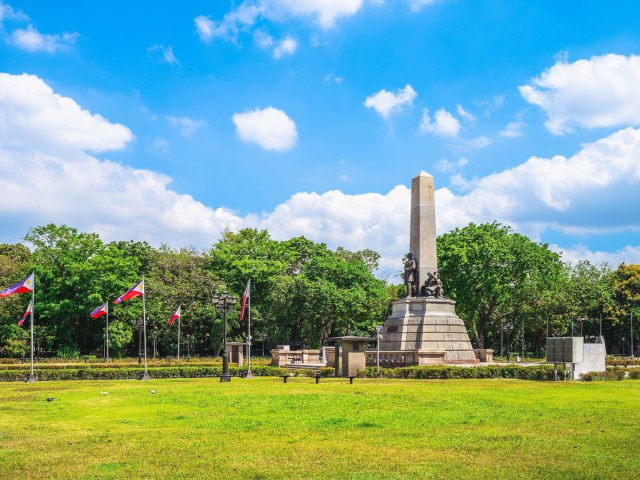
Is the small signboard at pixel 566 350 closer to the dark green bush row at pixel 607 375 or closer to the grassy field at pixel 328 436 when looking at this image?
the dark green bush row at pixel 607 375

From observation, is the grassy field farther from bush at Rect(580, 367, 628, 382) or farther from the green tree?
the green tree

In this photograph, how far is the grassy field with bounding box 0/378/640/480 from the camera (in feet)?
31.6

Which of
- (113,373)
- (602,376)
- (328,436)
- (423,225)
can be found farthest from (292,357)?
(328,436)

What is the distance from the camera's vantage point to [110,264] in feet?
188

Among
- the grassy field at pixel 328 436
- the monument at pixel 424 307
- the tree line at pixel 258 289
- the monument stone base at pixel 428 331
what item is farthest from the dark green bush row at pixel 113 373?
the tree line at pixel 258 289

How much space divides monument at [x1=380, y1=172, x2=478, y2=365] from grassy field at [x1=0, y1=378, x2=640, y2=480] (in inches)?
670

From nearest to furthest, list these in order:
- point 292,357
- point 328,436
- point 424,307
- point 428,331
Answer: point 328,436, point 428,331, point 424,307, point 292,357

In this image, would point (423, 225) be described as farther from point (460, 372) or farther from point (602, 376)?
point (602, 376)

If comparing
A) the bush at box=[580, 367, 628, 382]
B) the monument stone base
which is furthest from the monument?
the bush at box=[580, 367, 628, 382]

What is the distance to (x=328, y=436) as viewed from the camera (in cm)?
1258

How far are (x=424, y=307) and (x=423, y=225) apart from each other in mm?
4796

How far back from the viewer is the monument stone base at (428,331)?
37.8 metres

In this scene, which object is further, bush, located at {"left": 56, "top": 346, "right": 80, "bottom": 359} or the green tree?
bush, located at {"left": 56, "top": 346, "right": 80, "bottom": 359}

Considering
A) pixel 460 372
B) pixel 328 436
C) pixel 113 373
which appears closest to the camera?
pixel 328 436
